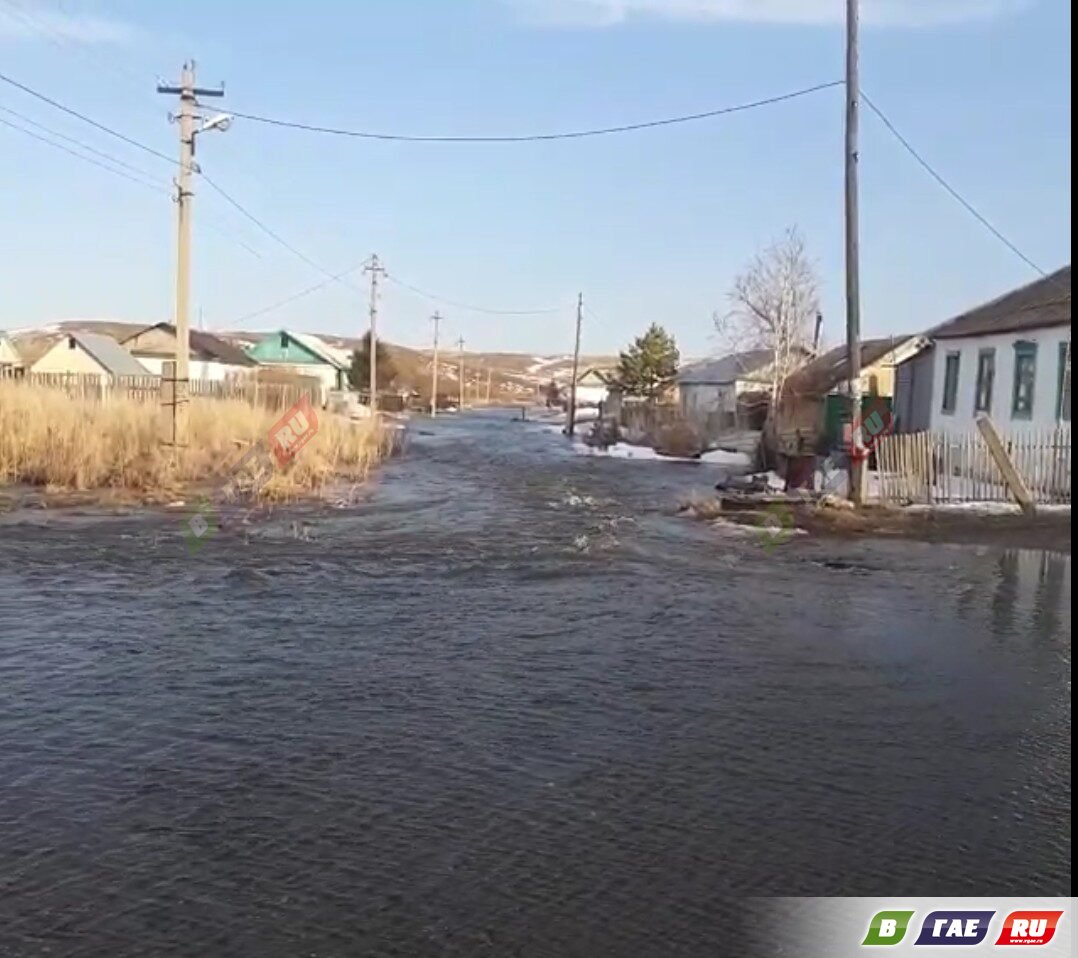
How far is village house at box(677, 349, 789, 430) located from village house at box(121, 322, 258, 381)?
91.8 ft

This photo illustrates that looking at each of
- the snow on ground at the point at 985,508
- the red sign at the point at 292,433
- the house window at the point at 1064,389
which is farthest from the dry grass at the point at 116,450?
the house window at the point at 1064,389

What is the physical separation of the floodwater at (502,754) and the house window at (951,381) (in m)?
15.8

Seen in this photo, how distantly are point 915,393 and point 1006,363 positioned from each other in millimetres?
9169

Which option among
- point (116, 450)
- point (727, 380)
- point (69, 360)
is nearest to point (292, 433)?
point (116, 450)

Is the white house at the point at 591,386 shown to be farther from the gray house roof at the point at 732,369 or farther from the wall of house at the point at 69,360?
the wall of house at the point at 69,360

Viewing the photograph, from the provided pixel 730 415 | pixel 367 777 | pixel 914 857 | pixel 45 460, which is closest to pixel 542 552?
pixel 367 777

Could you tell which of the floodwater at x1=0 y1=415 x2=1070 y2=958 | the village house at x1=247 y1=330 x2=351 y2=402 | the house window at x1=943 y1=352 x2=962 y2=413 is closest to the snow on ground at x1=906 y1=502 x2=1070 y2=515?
the floodwater at x1=0 y1=415 x2=1070 y2=958

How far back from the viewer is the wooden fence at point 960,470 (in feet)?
63.2

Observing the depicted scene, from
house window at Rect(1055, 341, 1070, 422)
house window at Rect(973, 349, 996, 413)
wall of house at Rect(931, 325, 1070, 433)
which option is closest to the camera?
house window at Rect(1055, 341, 1070, 422)

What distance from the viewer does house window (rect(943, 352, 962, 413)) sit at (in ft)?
90.7

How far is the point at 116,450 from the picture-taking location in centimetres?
2281

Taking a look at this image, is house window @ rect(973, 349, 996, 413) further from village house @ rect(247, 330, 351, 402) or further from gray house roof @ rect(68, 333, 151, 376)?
village house @ rect(247, 330, 351, 402)

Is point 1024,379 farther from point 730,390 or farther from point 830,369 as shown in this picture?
point 730,390

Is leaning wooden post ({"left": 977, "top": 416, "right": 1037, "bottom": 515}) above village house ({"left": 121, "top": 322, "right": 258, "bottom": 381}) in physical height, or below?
below
